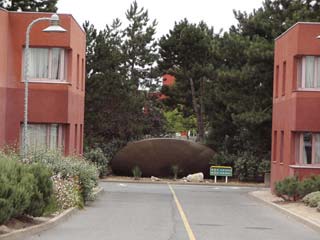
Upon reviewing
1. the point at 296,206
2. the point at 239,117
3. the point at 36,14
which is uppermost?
the point at 36,14

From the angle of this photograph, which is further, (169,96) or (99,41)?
(169,96)

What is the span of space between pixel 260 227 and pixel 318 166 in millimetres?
12409

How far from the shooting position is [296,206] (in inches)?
1010

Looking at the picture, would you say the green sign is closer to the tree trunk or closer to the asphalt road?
the tree trunk

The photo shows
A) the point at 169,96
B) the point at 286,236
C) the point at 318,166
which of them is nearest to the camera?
the point at 286,236

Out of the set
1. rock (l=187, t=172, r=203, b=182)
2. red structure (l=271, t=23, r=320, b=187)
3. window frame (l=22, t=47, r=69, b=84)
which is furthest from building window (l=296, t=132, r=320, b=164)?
rock (l=187, t=172, r=203, b=182)

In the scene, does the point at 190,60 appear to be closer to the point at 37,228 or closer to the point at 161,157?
the point at 161,157

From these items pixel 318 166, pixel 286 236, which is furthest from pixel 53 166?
pixel 318 166

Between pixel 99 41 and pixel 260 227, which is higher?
pixel 99 41

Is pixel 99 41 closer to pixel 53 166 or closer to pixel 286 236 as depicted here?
pixel 53 166

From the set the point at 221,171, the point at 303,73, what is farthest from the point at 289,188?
the point at 221,171

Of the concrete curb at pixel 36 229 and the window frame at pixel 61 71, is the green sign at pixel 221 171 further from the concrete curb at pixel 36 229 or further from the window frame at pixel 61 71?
the concrete curb at pixel 36 229

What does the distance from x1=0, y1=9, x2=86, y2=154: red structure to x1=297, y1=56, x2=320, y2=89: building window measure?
1005 centimetres

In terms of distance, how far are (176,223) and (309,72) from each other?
47.7 ft
